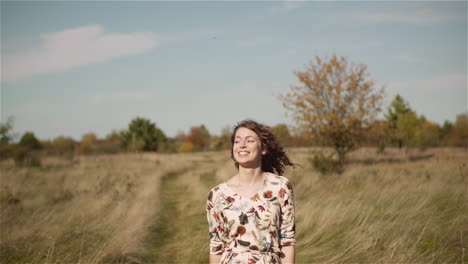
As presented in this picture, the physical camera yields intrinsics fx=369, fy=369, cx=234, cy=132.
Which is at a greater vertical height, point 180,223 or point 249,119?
point 249,119

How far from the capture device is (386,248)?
4.60 meters

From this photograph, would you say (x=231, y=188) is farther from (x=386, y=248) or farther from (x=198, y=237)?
(x=198, y=237)

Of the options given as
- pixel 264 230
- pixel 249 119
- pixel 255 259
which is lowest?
pixel 255 259

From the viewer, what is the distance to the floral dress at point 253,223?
8.55ft

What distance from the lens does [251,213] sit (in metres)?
2.62

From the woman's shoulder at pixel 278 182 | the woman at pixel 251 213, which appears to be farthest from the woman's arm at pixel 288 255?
the woman's shoulder at pixel 278 182

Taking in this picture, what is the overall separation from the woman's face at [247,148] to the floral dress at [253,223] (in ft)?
0.60

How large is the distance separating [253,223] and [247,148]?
543 millimetres

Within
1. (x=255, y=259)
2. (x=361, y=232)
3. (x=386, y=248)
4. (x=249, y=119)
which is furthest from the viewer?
(x=361, y=232)

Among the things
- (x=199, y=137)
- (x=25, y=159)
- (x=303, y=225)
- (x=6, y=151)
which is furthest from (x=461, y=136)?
(x=199, y=137)

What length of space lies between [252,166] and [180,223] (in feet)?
18.5

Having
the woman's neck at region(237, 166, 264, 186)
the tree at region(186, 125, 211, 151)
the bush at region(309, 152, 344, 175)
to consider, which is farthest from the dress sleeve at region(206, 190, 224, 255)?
the tree at region(186, 125, 211, 151)

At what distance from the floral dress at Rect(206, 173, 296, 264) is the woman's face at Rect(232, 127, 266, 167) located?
0.60ft

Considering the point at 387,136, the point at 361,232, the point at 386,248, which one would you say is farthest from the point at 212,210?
the point at 387,136
